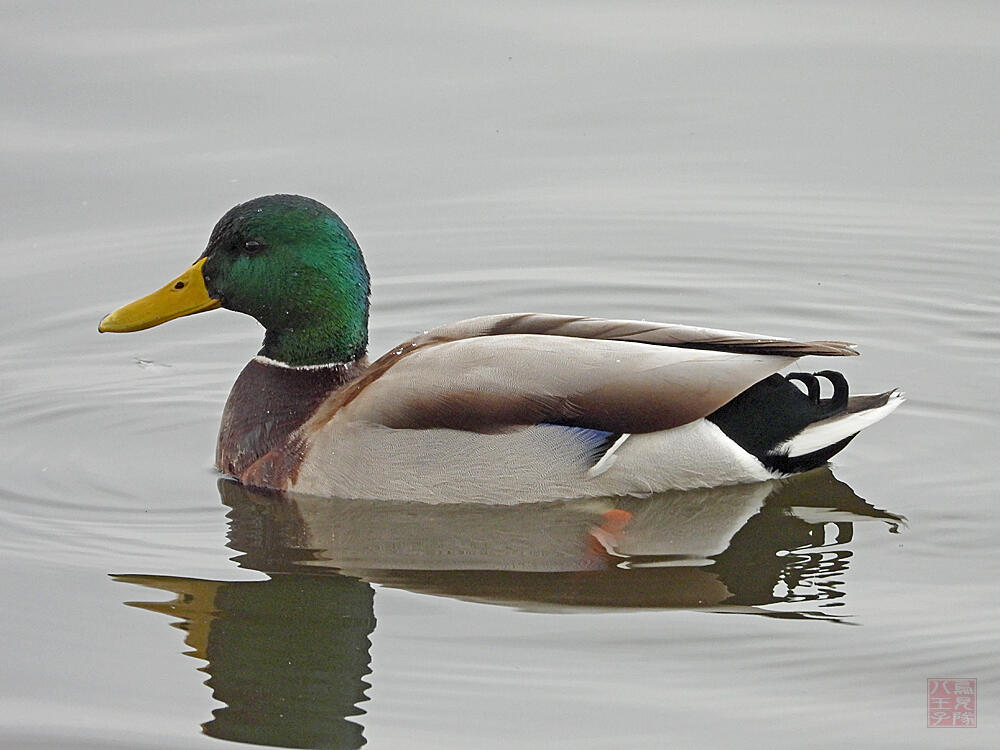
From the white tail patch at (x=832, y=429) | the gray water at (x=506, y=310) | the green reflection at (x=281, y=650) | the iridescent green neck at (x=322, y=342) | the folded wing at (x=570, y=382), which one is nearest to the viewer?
the green reflection at (x=281, y=650)

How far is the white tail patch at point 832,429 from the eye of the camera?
23.4 ft

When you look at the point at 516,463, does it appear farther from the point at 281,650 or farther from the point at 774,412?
the point at 281,650

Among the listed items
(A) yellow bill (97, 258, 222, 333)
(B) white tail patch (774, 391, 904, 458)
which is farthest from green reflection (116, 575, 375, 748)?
(B) white tail patch (774, 391, 904, 458)

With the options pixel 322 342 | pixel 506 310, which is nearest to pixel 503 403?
pixel 322 342

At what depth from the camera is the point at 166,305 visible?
7.64 m

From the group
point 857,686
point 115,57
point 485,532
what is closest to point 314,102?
point 115,57

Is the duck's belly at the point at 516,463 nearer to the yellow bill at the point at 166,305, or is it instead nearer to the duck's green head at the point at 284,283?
the duck's green head at the point at 284,283

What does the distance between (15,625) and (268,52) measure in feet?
20.0

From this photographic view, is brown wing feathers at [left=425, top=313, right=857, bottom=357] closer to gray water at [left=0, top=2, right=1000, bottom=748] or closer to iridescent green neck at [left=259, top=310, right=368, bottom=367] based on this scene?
iridescent green neck at [left=259, top=310, right=368, bottom=367]

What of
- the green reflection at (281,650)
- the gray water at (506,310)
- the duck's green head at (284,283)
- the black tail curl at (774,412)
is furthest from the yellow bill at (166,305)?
the black tail curl at (774,412)

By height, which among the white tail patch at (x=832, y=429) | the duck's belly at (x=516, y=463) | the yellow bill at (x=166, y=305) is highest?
the yellow bill at (x=166, y=305)

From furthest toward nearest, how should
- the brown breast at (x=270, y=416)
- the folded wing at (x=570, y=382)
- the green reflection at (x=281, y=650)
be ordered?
the brown breast at (x=270, y=416) < the folded wing at (x=570, y=382) < the green reflection at (x=281, y=650)

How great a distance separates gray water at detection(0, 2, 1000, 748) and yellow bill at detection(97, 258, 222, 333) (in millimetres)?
575

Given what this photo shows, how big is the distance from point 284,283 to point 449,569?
156cm
